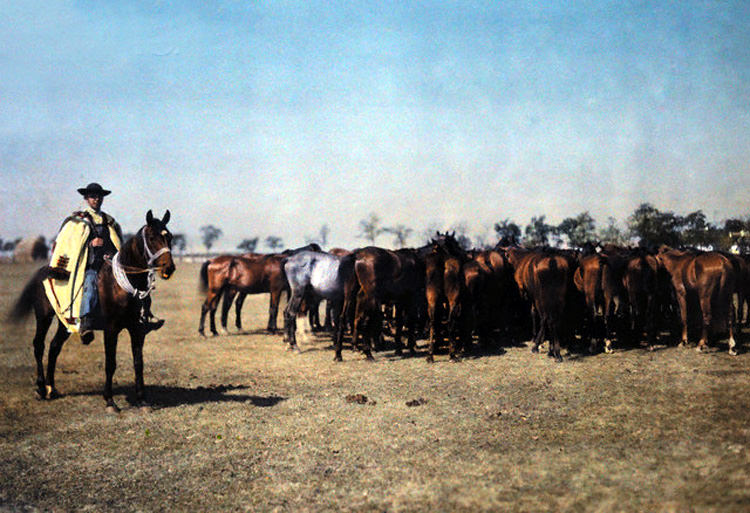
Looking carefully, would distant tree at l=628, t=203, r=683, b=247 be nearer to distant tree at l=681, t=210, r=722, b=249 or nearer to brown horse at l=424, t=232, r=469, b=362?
distant tree at l=681, t=210, r=722, b=249

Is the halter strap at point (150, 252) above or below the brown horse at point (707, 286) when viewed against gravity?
above

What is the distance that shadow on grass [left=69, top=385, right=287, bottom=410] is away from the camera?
26.6ft

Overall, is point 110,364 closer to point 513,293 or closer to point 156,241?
point 156,241

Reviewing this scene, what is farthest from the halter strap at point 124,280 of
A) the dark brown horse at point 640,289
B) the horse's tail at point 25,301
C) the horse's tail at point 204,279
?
the dark brown horse at point 640,289

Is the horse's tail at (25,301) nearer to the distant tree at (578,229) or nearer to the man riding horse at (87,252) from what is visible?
the man riding horse at (87,252)

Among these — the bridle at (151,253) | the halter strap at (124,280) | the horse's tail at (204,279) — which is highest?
the bridle at (151,253)

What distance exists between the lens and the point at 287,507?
4.64 meters

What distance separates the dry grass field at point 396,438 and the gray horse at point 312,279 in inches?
90.0

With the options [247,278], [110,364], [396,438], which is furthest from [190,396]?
[247,278]

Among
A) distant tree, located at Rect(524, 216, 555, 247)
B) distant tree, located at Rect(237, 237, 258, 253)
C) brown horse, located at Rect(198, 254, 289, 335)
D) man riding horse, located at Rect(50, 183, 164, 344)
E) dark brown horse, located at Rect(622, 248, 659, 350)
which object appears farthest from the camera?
distant tree, located at Rect(237, 237, 258, 253)

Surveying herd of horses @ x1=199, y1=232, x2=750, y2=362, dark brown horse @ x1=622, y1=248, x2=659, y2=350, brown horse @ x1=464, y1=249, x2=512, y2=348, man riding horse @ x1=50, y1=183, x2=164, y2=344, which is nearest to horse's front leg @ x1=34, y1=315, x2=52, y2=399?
man riding horse @ x1=50, y1=183, x2=164, y2=344

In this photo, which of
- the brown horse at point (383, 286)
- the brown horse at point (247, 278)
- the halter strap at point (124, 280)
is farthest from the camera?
the brown horse at point (247, 278)

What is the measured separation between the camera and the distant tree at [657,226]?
111 ft

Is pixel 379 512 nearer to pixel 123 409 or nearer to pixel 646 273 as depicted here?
pixel 123 409
